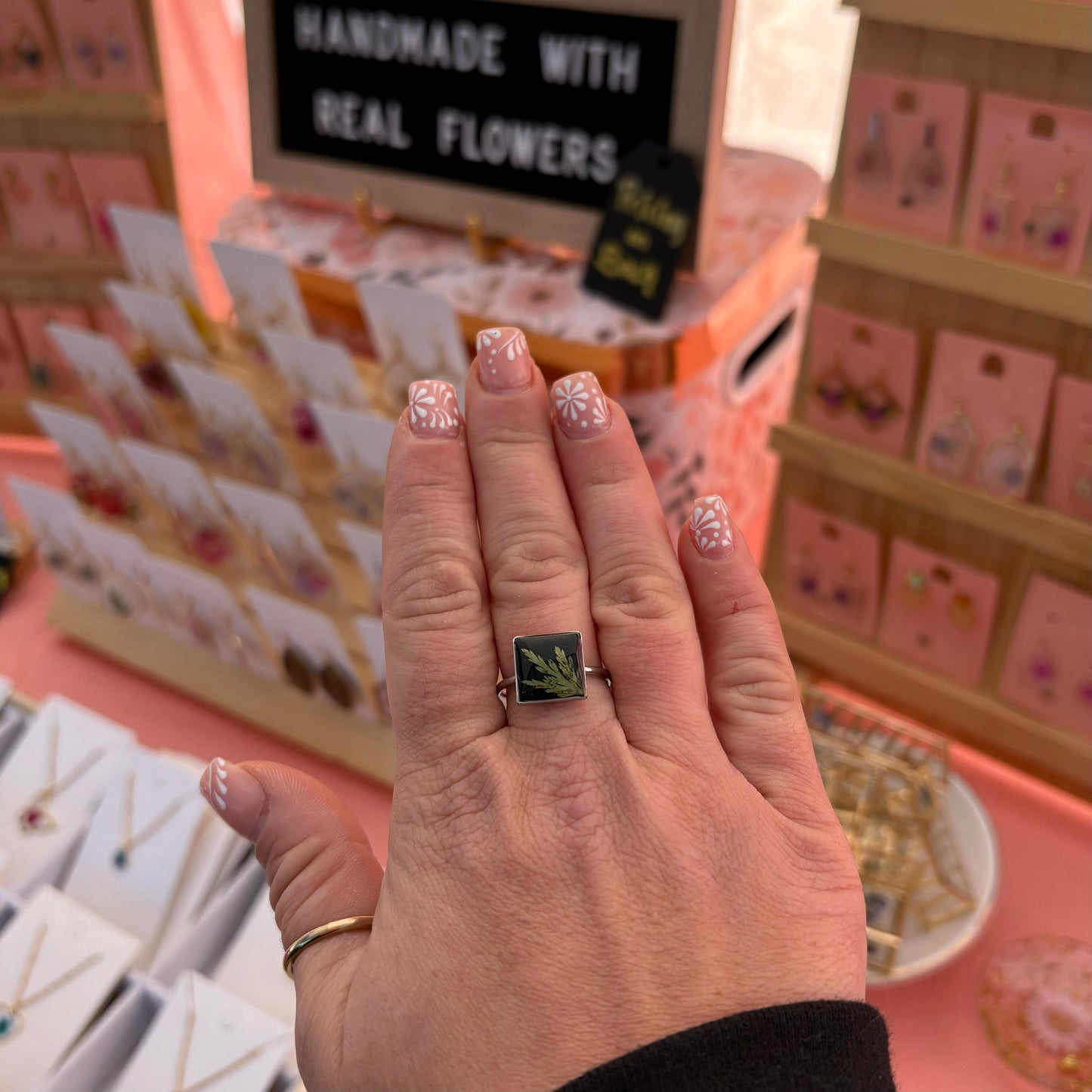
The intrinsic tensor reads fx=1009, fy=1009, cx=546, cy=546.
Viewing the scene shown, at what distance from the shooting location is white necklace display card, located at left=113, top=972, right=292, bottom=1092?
1.06m

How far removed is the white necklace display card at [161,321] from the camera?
5.19ft

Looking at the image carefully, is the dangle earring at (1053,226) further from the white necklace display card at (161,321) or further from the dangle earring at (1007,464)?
the white necklace display card at (161,321)

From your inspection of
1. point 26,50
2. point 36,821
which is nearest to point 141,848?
point 36,821

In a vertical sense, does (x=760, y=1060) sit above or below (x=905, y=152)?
below

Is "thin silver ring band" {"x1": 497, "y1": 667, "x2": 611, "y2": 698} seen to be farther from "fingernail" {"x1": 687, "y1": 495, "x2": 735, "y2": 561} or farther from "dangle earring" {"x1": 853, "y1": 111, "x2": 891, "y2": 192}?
"dangle earring" {"x1": 853, "y1": 111, "x2": 891, "y2": 192}

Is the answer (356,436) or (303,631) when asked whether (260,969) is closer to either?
(303,631)

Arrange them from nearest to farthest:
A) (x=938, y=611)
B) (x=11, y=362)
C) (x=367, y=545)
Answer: (x=367, y=545) → (x=938, y=611) → (x=11, y=362)

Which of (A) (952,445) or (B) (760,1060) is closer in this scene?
(B) (760,1060)

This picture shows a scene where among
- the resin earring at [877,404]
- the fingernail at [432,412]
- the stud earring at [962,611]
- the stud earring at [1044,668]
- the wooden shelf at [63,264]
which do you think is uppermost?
the fingernail at [432,412]

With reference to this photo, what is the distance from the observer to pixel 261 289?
1.51 metres

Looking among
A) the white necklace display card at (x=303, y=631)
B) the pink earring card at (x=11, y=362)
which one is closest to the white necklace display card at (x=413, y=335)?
the white necklace display card at (x=303, y=631)

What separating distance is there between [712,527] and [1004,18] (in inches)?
28.0

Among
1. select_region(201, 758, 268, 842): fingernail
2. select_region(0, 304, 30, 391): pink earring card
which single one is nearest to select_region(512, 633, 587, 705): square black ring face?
select_region(201, 758, 268, 842): fingernail

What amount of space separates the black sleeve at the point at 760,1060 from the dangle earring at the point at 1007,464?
89 centimetres
